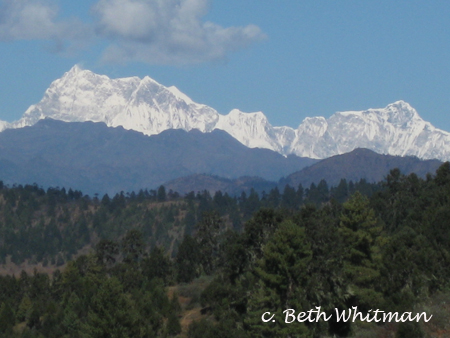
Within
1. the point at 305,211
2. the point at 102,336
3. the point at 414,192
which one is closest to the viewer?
the point at 102,336

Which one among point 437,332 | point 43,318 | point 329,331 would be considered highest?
point 437,332

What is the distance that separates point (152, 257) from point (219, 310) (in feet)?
154

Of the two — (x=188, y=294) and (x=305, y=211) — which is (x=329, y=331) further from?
(x=188, y=294)

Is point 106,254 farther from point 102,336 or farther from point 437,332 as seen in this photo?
point 437,332

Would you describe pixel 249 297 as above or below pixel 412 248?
below

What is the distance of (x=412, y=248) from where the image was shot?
6725 centimetres

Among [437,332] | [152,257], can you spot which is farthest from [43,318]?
[437,332]

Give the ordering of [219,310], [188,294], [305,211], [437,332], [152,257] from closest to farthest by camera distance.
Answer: [437,332] < [219,310] < [305,211] < [188,294] < [152,257]

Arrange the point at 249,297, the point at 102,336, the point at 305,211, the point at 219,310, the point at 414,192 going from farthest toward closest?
the point at 414,192, the point at 305,211, the point at 219,310, the point at 249,297, the point at 102,336

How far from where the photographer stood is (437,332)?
39781 mm

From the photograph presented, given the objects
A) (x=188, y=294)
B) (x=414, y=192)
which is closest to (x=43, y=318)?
Answer: (x=188, y=294)

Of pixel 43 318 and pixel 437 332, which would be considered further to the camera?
pixel 43 318

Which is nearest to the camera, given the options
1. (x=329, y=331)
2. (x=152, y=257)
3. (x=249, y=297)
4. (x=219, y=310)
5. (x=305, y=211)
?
(x=329, y=331)

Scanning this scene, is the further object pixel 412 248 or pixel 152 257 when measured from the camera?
pixel 152 257
